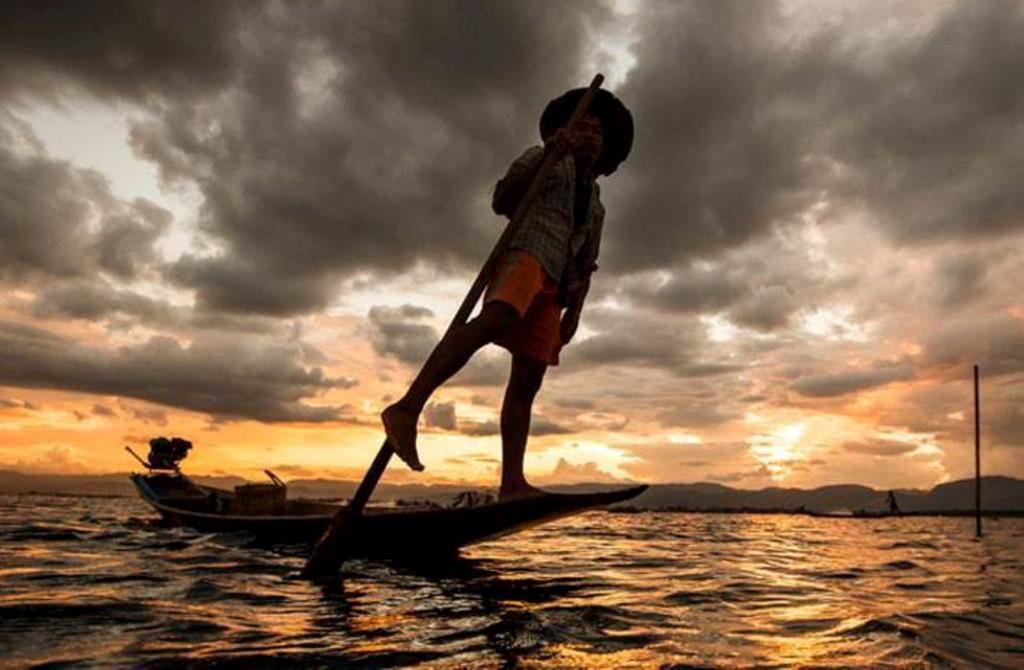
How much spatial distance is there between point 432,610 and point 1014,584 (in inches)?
220

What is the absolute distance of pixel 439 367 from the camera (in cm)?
409

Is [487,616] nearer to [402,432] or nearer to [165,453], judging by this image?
[402,432]

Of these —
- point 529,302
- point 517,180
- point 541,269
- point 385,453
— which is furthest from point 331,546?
point 517,180

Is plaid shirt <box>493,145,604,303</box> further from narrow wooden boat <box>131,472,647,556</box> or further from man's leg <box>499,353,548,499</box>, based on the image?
narrow wooden boat <box>131,472,647,556</box>

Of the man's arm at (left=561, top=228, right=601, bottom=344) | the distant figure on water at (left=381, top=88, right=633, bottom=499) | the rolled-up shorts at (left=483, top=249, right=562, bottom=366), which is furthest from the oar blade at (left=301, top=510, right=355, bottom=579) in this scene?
the man's arm at (left=561, top=228, right=601, bottom=344)

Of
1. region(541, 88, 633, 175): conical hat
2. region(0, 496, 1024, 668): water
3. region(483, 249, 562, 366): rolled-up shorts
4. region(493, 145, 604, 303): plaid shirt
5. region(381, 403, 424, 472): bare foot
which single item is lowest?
region(0, 496, 1024, 668): water

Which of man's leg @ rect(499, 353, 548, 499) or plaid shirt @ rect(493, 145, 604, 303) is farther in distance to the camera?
man's leg @ rect(499, 353, 548, 499)

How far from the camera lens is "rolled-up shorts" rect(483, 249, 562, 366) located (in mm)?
4297

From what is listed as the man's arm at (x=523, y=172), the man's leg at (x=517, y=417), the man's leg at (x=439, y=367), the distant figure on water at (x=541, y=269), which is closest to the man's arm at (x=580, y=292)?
the distant figure on water at (x=541, y=269)

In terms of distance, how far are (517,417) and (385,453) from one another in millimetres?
1069

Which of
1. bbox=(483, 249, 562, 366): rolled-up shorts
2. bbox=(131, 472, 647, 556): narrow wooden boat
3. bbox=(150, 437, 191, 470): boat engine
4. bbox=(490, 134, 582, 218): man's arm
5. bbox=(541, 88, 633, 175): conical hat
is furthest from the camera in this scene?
bbox=(150, 437, 191, 470): boat engine

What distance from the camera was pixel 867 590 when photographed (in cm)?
489

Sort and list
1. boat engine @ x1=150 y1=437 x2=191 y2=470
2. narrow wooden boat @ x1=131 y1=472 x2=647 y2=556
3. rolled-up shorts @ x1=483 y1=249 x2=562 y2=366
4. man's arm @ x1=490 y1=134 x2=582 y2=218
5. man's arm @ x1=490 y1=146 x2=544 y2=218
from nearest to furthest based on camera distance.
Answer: rolled-up shorts @ x1=483 y1=249 x2=562 y2=366, man's arm @ x1=490 y1=134 x2=582 y2=218, man's arm @ x1=490 y1=146 x2=544 y2=218, narrow wooden boat @ x1=131 y1=472 x2=647 y2=556, boat engine @ x1=150 y1=437 x2=191 y2=470

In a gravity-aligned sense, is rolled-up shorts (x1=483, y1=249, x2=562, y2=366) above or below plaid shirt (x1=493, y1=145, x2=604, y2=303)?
below
